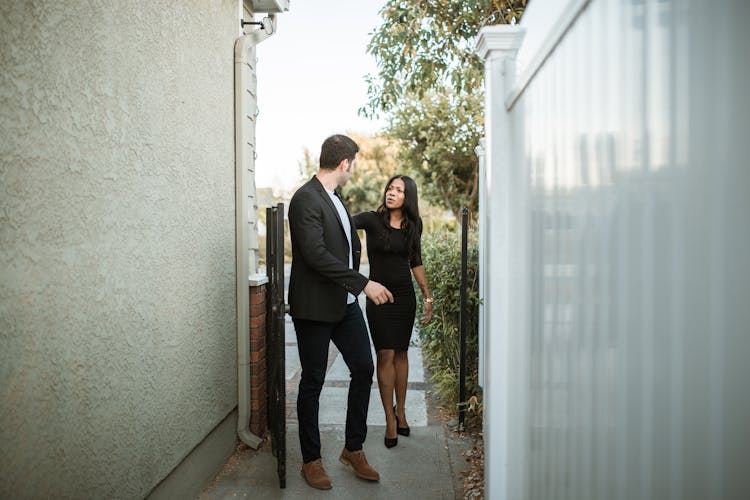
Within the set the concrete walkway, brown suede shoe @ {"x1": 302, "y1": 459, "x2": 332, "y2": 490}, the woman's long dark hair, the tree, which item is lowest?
the concrete walkway

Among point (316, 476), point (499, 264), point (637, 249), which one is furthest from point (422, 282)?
point (637, 249)

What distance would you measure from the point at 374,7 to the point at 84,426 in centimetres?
588

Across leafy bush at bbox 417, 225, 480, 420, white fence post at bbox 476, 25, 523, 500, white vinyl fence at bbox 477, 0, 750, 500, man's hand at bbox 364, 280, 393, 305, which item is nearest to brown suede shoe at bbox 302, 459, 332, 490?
man's hand at bbox 364, 280, 393, 305

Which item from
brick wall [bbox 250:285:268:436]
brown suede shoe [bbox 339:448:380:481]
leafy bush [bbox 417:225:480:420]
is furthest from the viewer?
leafy bush [bbox 417:225:480:420]

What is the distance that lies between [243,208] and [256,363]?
1.14m

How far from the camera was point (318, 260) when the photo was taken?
3471mm

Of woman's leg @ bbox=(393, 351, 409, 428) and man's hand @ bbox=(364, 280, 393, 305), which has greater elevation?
man's hand @ bbox=(364, 280, 393, 305)

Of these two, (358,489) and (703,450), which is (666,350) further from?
(358,489)

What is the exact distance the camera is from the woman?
168 inches

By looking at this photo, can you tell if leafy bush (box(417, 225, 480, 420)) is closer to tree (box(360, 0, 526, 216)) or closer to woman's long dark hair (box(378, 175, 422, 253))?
woman's long dark hair (box(378, 175, 422, 253))

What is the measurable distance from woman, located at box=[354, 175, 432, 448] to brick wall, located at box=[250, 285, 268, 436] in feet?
2.71

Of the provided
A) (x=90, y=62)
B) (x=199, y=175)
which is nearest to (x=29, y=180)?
(x=90, y=62)

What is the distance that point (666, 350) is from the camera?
3.51ft

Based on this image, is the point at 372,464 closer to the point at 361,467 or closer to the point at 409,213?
the point at 361,467
